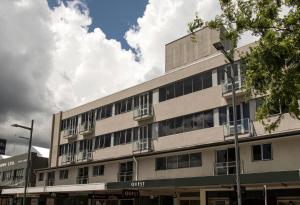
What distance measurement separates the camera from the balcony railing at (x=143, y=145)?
3719cm

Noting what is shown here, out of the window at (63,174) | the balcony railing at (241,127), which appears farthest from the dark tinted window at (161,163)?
the window at (63,174)

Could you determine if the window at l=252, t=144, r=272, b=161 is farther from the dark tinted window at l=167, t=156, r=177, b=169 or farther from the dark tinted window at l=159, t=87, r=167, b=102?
the dark tinted window at l=159, t=87, r=167, b=102

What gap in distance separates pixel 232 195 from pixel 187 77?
10.8 m

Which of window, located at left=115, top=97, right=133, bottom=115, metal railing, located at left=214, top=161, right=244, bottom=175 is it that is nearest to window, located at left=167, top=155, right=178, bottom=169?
metal railing, located at left=214, top=161, right=244, bottom=175

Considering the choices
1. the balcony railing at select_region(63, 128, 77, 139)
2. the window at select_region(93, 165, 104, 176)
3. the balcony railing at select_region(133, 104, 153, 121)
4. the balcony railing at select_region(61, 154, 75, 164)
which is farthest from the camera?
the balcony railing at select_region(63, 128, 77, 139)

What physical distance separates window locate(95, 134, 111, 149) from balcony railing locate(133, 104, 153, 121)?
5.10 metres

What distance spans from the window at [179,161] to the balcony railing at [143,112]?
14.1ft

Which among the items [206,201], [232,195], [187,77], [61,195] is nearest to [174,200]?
[206,201]

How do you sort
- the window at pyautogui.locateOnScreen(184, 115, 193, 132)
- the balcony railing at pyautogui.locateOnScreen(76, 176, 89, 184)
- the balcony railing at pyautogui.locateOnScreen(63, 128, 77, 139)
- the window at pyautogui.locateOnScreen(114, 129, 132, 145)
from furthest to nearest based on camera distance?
the balcony railing at pyautogui.locateOnScreen(63, 128, 77, 139), the balcony railing at pyautogui.locateOnScreen(76, 176, 89, 184), the window at pyautogui.locateOnScreen(114, 129, 132, 145), the window at pyautogui.locateOnScreen(184, 115, 193, 132)

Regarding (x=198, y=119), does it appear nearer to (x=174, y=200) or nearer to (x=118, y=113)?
(x=174, y=200)

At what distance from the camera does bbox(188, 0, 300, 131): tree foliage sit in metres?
15.2

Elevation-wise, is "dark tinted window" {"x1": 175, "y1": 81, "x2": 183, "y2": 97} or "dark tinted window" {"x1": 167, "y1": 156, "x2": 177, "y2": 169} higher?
"dark tinted window" {"x1": 175, "y1": 81, "x2": 183, "y2": 97}

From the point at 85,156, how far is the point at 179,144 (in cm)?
1422

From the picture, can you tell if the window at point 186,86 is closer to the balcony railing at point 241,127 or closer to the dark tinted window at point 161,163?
the balcony railing at point 241,127
